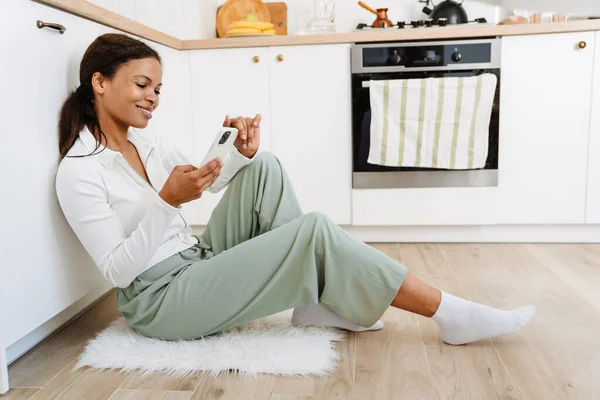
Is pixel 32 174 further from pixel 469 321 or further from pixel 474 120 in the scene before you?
pixel 474 120

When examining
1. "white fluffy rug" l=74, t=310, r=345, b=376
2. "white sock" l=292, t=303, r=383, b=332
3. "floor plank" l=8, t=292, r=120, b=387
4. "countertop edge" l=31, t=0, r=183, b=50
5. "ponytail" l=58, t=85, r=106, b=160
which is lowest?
"floor plank" l=8, t=292, r=120, b=387

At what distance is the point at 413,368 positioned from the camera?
142 cm

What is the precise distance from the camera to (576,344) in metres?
1.54

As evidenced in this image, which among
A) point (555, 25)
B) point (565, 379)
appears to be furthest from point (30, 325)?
point (555, 25)

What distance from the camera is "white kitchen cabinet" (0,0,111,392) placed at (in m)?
1.32

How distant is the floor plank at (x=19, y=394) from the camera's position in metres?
1.31

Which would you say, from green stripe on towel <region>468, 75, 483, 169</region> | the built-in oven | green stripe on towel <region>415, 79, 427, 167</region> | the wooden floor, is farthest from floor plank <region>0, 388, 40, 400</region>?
green stripe on towel <region>468, 75, 483, 169</region>

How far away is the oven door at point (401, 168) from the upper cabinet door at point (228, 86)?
0.42 meters

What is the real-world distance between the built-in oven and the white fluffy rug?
123 centimetres

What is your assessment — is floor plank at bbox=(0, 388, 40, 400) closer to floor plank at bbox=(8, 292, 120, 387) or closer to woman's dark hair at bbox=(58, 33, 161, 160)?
floor plank at bbox=(8, 292, 120, 387)

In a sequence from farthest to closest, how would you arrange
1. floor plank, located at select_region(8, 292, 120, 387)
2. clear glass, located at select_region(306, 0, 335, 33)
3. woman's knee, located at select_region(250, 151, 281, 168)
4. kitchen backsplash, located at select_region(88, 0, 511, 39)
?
clear glass, located at select_region(306, 0, 335, 33), kitchen backsplash, located at select_region(88, 0, 511, 39), woman's knee, located at select_region(250, 151, 281, 168), floor plank, located at select_region(8, 292, 120, 387)

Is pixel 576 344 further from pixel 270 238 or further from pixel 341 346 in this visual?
pixel 270 238

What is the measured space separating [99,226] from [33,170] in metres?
0.20

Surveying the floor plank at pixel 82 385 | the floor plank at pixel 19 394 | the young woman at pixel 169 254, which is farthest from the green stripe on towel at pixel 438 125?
the floor plank at pixel 19 394
